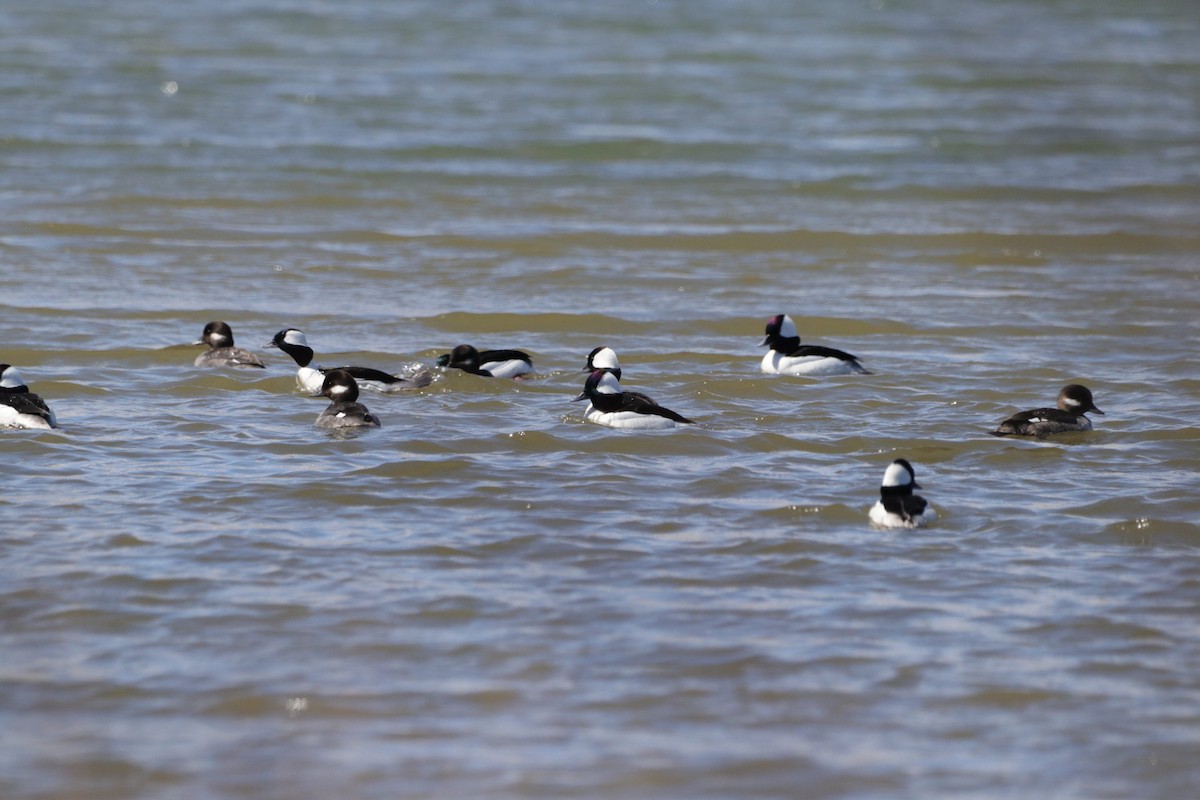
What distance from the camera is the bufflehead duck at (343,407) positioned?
11195mm

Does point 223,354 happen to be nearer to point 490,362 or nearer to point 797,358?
point 490,362

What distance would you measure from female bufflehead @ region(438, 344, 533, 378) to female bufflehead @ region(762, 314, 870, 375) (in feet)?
6.88

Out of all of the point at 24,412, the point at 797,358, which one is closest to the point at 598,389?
the point at 797,358

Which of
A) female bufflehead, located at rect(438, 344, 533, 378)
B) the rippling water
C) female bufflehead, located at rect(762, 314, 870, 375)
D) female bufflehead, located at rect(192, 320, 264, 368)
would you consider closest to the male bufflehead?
the rippling water

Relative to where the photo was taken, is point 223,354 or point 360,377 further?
point 223,354

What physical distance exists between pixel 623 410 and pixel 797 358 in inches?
102

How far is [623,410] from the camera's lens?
11492 millimetres

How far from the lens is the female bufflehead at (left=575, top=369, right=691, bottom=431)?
37.5 ft

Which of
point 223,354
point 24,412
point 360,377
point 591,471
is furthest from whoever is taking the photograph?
point 223,354

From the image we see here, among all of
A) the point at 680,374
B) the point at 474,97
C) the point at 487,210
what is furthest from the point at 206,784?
the point at 474,97

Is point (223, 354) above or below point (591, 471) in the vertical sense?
above

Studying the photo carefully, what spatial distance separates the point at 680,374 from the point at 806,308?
3.51 metres

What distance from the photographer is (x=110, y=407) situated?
39.4ft

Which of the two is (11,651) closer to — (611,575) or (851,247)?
(611,575)
